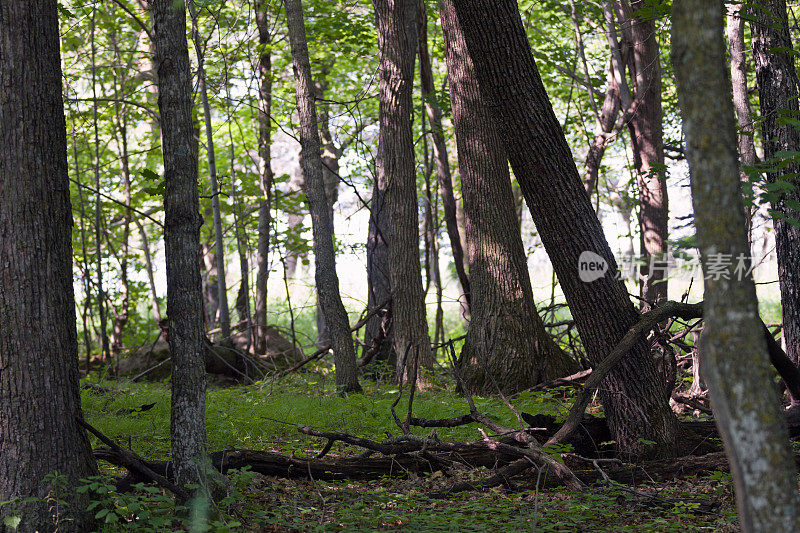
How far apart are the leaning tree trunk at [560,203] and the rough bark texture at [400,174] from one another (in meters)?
3.49

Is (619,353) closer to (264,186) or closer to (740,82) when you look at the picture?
(740,82)

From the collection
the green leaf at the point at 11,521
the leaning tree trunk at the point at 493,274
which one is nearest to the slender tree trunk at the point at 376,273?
the leaning tree trunk at the point at 493,274

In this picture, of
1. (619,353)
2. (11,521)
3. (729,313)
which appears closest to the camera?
(729,313)

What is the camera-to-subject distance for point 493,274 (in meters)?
7.64

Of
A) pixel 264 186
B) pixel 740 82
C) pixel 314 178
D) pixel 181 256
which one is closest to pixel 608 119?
pixel 740 82

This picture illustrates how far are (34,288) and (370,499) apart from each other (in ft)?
7.13

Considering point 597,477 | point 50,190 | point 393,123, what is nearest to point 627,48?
point 393,123

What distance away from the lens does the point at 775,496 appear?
1954mm

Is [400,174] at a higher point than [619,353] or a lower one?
higher

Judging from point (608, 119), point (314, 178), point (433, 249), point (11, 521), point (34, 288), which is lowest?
point (11, 521)

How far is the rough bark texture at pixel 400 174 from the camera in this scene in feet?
26.0

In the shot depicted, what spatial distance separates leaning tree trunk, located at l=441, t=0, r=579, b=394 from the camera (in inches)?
295

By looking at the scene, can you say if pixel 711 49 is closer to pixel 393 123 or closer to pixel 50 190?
pixel 50 190

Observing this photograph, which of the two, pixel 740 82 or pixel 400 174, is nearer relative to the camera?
pixel 740 82
